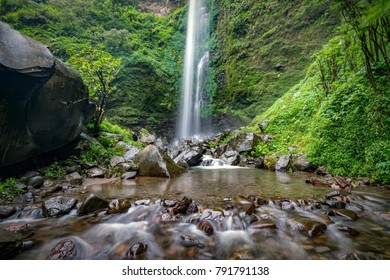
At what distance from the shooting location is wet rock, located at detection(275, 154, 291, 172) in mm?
8031

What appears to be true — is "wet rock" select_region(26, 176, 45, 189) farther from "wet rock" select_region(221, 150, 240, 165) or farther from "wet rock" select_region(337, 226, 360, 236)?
"wet rock" select_region(221, 150, 240, 165)

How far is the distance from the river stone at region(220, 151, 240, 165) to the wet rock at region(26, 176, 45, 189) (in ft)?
25.0

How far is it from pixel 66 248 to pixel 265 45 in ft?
71.7

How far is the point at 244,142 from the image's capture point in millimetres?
11031

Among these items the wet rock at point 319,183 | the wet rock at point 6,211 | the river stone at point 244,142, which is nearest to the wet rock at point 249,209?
the wet rock at point 319,183

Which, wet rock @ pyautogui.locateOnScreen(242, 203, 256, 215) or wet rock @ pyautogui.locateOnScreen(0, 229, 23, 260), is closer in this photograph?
wet rock @ pyautogui.locateOnScreen(0, 229, 23, 260)

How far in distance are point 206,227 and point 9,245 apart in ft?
8.13

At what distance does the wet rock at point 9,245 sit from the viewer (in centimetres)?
242

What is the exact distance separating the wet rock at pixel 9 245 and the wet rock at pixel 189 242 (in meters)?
2.03

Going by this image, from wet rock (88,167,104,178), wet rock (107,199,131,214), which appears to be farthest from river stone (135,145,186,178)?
wet rock (107,199,131,214)

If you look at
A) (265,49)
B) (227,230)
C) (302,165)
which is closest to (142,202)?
(227,230)

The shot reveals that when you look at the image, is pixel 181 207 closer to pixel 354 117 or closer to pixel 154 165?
pixel 154 165
